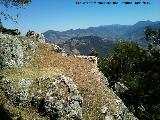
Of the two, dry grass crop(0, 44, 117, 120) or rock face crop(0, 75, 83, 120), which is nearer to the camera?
rock face crop(0, 75, 83, 120)

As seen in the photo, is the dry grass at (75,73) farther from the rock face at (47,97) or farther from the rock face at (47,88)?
the rock face at (47,97)

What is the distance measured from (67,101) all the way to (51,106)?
176 centimetres

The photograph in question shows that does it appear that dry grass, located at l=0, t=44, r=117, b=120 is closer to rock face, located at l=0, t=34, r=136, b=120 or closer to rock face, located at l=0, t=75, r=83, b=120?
rock face, located at l=0, t=34, r=136, b=120

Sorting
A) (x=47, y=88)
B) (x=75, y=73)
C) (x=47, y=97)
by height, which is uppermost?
(x=75, y=73)

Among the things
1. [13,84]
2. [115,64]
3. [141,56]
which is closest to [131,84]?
[141,56]

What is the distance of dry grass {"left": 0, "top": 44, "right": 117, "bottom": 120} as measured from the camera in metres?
31.6

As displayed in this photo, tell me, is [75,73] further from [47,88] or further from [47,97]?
[47,97]

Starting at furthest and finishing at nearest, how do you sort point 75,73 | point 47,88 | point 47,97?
point 75,73
point 47,88
point 47,97

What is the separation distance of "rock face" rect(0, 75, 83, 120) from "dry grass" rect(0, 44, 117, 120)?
3.72 ft

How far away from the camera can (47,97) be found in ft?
95.5

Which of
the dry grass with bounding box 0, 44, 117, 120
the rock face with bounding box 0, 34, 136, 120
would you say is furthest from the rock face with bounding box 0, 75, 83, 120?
the dry grass with bounding box 0, 44, 117, 120

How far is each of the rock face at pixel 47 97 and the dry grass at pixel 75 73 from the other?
114cm

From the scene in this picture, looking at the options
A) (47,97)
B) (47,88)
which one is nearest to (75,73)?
(47,88)

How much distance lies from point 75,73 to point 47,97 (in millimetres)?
7532
